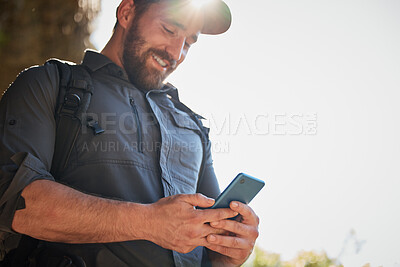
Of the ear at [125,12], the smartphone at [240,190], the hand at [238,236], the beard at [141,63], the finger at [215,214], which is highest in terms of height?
the ear at [125,12]

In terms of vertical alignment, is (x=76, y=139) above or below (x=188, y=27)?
below

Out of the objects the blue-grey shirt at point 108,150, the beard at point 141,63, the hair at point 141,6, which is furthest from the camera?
the hair at point 141,6

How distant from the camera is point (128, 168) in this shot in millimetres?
2115

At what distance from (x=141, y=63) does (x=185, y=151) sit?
0.80 m

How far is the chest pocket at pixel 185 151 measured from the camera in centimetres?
237

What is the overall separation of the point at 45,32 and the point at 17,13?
0.36 m

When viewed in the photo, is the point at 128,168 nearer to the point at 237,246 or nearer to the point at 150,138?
the point at 150,138

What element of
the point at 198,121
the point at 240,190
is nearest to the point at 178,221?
the point at 240,190

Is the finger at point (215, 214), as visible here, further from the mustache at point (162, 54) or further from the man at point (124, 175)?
the mustache at point (162, 54)

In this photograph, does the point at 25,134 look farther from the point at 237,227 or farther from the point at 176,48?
the point at 176,48

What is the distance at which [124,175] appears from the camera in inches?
82.2

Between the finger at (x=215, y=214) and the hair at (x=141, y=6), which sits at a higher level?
the hair at (x=141, y=6)

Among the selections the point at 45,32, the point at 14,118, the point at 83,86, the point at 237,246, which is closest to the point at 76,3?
the point at 45,32

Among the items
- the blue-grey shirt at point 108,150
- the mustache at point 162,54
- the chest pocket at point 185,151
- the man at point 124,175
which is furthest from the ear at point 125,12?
the chest pocket at point 185,151
